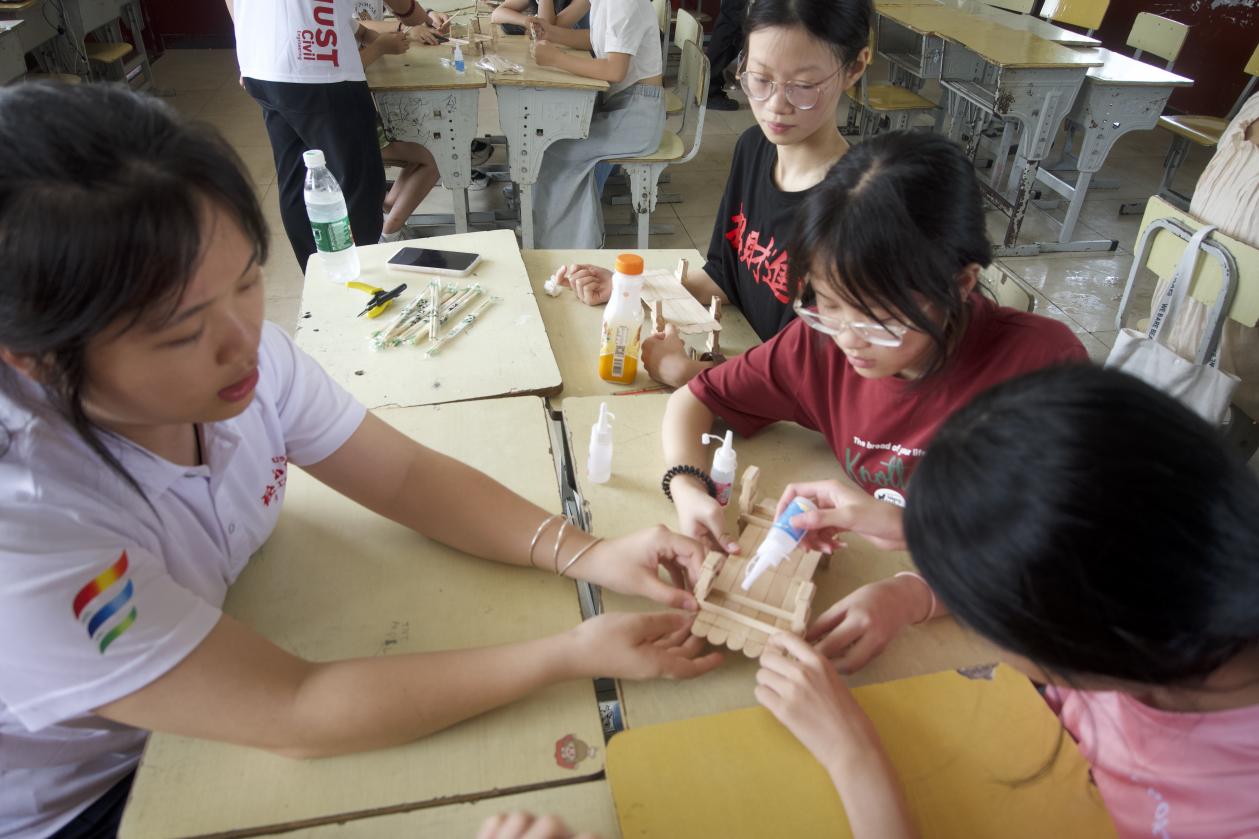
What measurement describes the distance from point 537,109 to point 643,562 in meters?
2.66

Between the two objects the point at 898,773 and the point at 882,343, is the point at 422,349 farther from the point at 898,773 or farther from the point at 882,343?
the point at 898,773

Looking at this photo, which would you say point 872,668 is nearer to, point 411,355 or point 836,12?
point 411,355

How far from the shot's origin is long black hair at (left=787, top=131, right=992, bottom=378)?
1009 mm

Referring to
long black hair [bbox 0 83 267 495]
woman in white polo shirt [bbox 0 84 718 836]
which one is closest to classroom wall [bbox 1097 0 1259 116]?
woman in white polo shirt [bbox 0 84 718 836]

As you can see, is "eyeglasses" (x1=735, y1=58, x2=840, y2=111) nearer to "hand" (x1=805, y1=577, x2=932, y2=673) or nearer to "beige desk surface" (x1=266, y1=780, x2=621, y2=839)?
"hand" (x1=805, y1=577, x2=932, y2=673)

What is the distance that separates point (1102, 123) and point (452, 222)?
3.34 metres

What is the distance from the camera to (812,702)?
33.3 inches

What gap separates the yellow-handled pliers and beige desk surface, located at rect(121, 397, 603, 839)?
14.1 inches

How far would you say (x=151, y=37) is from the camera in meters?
6.50

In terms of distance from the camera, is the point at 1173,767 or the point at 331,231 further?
the point at 331,231

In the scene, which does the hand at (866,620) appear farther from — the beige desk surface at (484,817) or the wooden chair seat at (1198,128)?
the wooden chair seat at (1198,128)

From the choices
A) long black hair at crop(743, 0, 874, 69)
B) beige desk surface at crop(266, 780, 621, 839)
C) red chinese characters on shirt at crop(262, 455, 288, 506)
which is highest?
long black hair at crop(743, 0, 874, 69)

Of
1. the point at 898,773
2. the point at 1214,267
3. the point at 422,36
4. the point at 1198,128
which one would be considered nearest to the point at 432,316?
the point at 898,773

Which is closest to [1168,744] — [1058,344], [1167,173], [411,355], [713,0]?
[1058,344]
